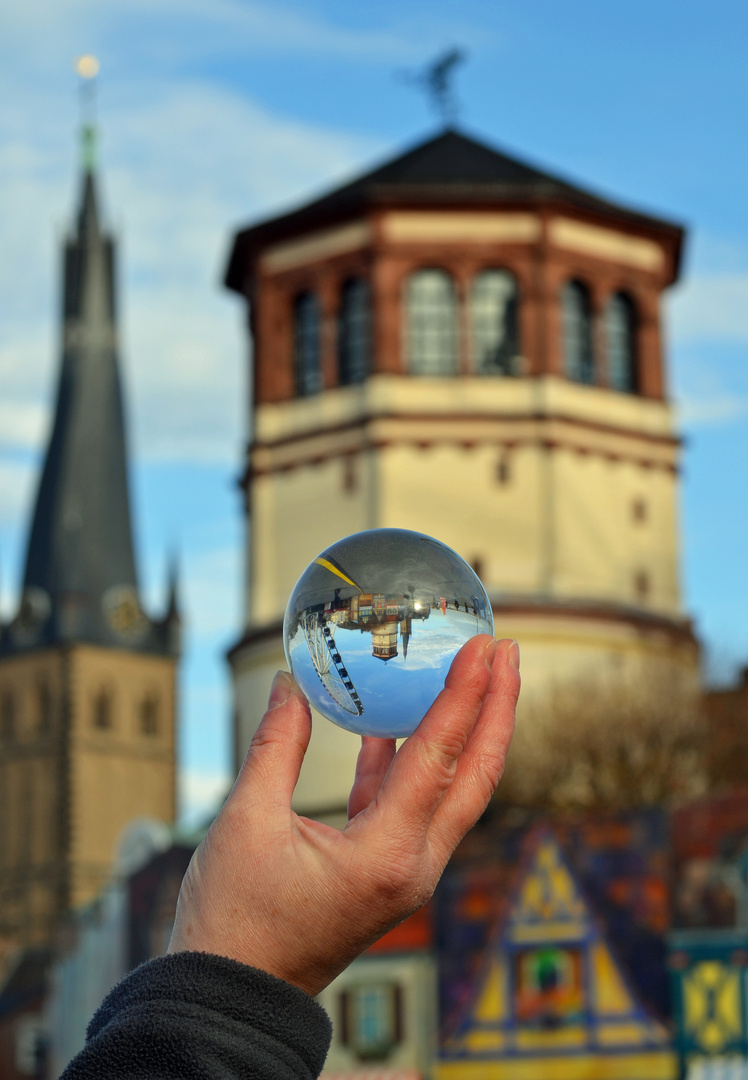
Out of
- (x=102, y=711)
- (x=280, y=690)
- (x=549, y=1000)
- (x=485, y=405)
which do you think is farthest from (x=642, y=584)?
(x=102, y=711)

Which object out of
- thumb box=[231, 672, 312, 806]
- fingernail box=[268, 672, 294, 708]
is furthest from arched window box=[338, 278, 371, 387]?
thumb box=[231, 672, 312, 806]

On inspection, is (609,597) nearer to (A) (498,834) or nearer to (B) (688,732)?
(B) (688,732)

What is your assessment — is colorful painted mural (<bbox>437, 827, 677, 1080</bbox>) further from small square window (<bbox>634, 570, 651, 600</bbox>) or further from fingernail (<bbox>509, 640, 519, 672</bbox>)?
fingernail (<bbox>509, 640, 519, 672</bbox>)

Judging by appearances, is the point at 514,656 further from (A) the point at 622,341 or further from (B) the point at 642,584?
(A) the point at 622,341

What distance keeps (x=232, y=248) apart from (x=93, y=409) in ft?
253

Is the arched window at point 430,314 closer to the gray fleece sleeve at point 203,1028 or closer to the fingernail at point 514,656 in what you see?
the fingernail at point 514,656

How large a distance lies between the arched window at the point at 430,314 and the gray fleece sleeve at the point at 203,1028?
136ft

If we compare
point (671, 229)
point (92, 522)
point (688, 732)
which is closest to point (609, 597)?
point (688, 732)

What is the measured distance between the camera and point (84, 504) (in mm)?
121312

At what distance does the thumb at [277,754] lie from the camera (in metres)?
3.12

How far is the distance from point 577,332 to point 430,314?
3508 millimetres

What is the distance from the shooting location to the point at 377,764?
3795 mm

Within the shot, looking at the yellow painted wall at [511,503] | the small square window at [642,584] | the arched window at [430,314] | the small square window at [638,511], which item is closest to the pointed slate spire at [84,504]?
the yellow painted wall at [511,503]

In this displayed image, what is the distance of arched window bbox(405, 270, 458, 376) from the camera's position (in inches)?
1741
